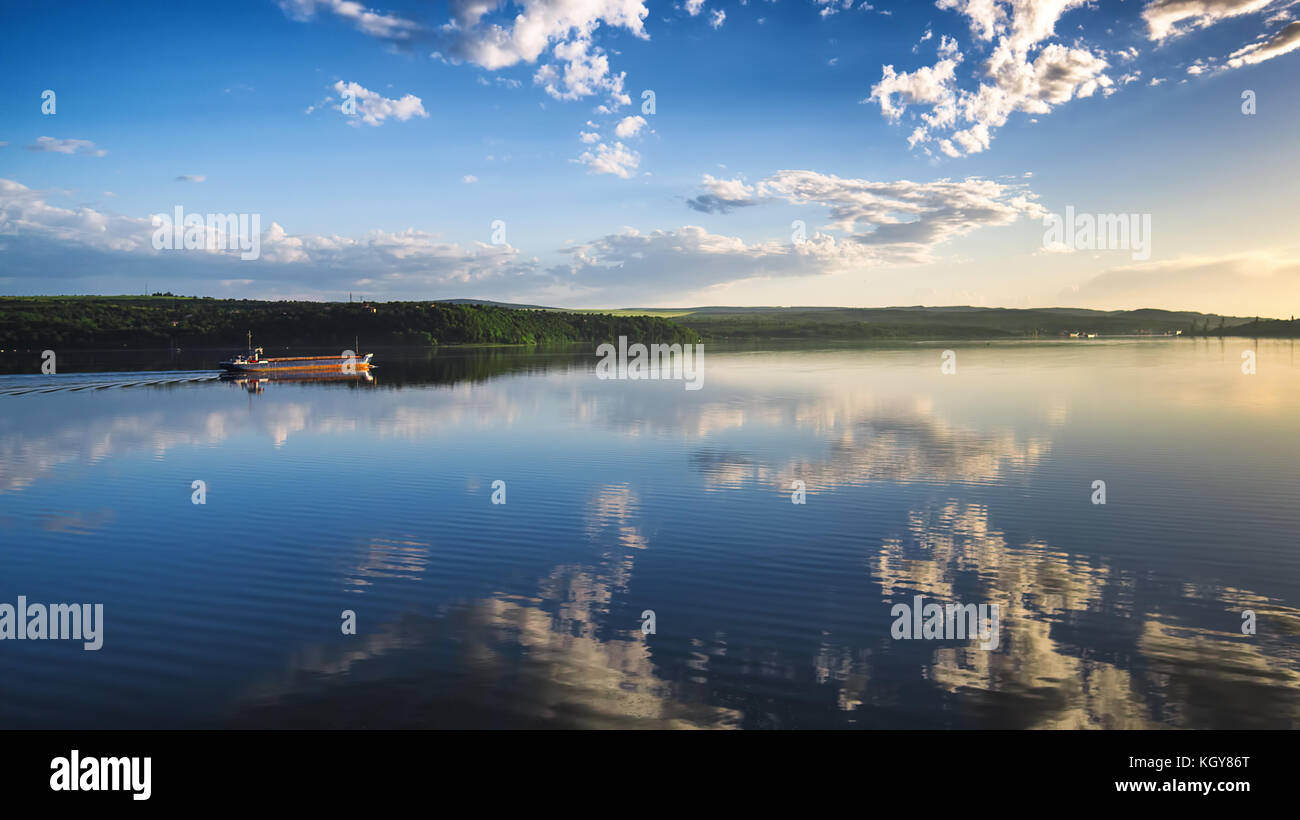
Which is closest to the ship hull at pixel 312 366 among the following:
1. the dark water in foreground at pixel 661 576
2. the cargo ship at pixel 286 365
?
the cargo ship at pixel 286 365

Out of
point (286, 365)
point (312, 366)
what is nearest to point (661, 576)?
point (312, 366)

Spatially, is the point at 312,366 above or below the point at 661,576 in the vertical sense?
above

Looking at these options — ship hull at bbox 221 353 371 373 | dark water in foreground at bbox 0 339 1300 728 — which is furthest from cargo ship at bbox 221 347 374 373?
dark water in foreground at bbox 0 339 1300 728

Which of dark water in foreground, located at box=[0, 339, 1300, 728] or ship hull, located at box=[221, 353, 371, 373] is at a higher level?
ship hull, located at box=[221, 353, 371, 373]

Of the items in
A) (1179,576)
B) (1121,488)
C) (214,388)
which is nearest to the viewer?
(1179,576)

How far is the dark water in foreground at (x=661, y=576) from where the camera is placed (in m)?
12.3

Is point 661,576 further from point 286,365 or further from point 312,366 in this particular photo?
point 286,365

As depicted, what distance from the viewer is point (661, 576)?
18.6 m

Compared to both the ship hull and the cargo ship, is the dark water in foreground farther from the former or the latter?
the ship hull

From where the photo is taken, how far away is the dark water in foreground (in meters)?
12.3
